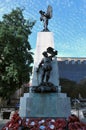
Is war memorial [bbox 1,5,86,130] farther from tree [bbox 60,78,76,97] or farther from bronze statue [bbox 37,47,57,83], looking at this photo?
tree [bbox 60,78,76,97]

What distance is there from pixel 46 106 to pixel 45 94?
1.76 ft

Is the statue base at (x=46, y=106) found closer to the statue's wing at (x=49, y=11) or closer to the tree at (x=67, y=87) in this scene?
the statue's wing at (x=49, y=11)

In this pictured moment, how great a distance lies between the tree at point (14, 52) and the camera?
2991cm

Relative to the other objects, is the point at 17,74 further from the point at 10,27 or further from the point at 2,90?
the point at 10,27

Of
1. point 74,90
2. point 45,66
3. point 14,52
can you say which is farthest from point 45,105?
point 74,90

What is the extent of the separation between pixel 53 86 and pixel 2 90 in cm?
1767

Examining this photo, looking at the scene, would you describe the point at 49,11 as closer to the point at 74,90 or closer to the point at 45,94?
the point at 45,94

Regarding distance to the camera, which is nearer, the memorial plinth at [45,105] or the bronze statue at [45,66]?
the memorial plinth at [45,105]

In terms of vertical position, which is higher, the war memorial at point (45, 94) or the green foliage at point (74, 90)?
the war memorial at point (45, 94)

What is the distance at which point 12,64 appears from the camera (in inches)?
1177

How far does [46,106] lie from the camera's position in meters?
12.9

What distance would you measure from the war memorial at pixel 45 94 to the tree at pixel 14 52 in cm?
1552

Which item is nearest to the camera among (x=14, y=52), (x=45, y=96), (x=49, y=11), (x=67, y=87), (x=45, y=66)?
(x=45, y=96)

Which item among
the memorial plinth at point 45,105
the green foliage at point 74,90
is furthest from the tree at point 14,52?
the green foliage at point 74,90
